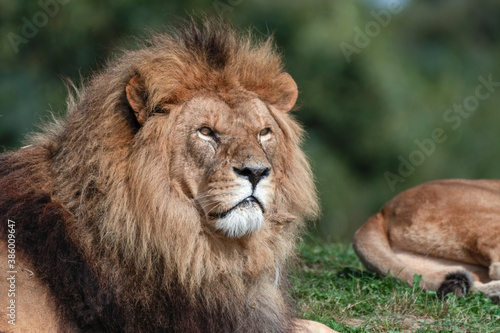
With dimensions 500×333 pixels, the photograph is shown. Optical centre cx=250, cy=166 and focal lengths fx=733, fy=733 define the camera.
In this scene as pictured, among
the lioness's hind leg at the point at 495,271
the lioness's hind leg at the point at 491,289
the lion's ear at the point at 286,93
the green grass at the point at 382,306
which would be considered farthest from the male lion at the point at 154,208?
the lioness's hind leg at the point at 495,271

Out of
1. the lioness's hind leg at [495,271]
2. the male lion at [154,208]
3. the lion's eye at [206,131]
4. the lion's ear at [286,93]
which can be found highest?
the lion's ear at [286,93]

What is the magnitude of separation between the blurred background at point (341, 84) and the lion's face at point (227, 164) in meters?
6.76

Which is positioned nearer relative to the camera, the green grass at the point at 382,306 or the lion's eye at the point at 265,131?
the lion's eye at the point at 265,131

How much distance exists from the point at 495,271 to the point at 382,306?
3.98 ft

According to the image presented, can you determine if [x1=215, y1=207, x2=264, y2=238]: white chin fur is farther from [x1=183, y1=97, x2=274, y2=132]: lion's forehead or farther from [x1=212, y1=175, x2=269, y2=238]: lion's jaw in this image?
[x1=183, y1=97, x2=274, y2=132]: lion's forehead

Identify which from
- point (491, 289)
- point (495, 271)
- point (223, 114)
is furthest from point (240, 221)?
point (495, 271)

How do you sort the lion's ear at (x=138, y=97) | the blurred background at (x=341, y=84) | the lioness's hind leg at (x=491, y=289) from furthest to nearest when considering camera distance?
the blurred background at (x=341, y=84), the lioness's hind leg at (x=491, y=289), the lion's ear at (x=138, y=97)

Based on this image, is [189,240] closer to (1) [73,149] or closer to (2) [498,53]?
(1) [73,149]

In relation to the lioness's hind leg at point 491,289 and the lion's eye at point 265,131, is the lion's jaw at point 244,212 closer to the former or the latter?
the lion's eye at point 265,131

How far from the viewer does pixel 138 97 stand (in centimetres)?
368

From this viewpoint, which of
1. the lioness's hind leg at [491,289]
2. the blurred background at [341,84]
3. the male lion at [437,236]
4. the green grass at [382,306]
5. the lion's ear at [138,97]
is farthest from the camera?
the blurred background at [341,84]

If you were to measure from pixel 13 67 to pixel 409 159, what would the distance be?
7443 millimetres

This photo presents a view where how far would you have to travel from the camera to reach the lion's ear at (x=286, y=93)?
4082mm

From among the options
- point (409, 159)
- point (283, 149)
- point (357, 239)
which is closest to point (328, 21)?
point (409, 159)
